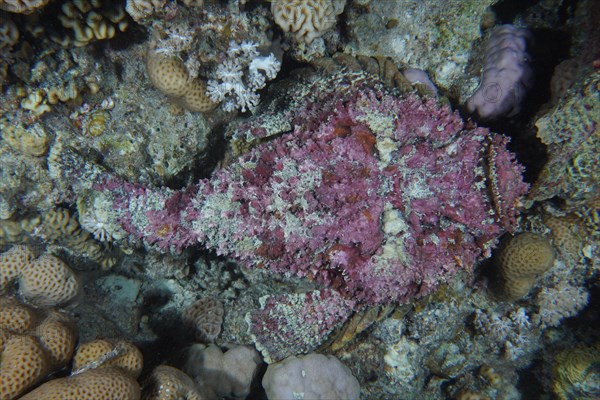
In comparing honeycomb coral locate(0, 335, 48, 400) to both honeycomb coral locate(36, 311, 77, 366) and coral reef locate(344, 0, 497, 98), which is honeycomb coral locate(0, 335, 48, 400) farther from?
coral reef locate(344, 0, 497, 98)

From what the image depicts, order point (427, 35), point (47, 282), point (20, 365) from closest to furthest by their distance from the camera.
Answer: point (20, 365) → point (47, 282) → point (427, 35)

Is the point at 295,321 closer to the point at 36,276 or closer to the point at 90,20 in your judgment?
the point at 36,276

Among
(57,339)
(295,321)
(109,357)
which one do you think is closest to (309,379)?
(295,321)

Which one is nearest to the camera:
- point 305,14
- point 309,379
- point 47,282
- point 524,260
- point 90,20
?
point 90,20

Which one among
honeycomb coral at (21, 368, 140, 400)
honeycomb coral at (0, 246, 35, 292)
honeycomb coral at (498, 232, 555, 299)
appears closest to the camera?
honeycomb coral at (21, 368, 140, 400)

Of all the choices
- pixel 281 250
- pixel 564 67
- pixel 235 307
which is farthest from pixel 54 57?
pixel 564 67

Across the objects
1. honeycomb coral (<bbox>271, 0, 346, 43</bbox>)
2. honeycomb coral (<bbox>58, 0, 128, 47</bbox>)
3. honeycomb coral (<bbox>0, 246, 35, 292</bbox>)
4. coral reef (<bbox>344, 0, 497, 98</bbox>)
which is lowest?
honeycomb coral (<bbox>0, 246, 35, 292</bbox>)

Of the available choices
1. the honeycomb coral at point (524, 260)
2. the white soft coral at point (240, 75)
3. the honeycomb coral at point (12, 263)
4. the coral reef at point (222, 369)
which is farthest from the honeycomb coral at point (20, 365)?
the honeycomb coral at point (524, 260)

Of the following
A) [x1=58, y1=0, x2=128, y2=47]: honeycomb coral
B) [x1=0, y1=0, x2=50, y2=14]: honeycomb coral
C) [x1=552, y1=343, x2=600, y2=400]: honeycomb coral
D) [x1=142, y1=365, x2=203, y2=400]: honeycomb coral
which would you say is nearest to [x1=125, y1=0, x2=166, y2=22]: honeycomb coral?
[x1=58, y1=0, x2=128, y2=47]: honeycomb coral

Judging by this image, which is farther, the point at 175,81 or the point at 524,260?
the point at 524,260
